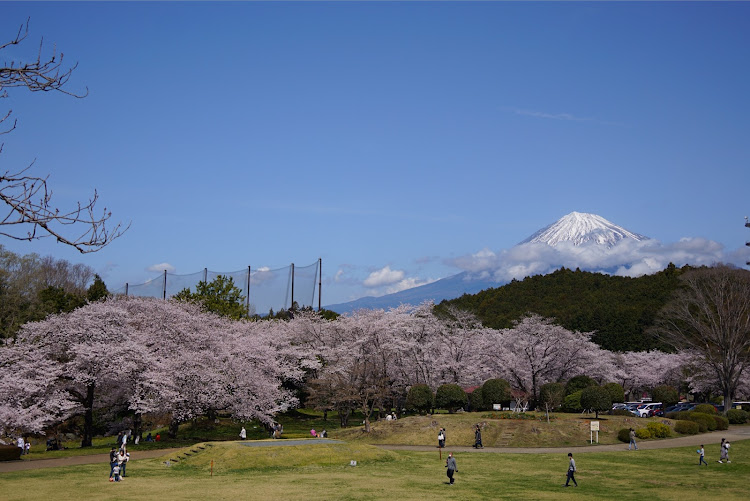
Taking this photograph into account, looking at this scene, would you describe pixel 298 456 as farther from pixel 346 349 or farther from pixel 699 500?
pixel 346 349

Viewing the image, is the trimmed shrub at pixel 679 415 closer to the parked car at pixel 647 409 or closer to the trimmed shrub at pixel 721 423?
the trimmed shrub at pixel 721 423

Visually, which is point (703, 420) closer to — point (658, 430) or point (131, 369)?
point (658, 430)

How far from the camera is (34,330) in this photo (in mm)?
47781

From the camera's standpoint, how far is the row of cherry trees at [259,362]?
45094 mm

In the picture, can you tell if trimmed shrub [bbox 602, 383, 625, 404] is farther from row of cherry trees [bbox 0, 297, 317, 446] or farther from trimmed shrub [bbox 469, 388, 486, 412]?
row of cherry trees [bbox 0, 297, 317, 446]

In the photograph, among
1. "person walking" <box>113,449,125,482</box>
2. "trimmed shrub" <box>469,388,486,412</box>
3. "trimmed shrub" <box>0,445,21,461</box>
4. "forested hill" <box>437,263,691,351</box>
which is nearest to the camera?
"person walking" <box>113,449,125,482</box>

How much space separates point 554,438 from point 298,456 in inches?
801

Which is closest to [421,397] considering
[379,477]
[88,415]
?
[379,477]

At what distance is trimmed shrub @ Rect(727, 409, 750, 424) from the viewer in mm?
59406

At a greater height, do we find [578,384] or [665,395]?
Result: [578,384]

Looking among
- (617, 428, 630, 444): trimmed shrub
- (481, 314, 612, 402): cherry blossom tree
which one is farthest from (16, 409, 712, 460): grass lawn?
(481, 314, 612, 402): cherry blossom tree

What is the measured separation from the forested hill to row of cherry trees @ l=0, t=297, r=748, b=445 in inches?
307

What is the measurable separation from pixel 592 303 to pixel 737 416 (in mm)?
47692

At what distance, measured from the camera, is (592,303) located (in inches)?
4198
